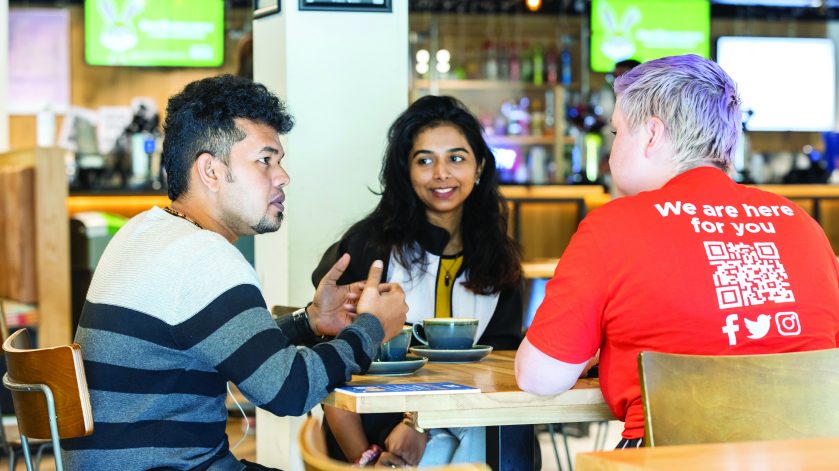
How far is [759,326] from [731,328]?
0.16 feet

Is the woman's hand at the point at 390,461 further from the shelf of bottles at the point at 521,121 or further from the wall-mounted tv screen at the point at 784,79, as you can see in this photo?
the wall-mounted tv screen at the point at 784,79

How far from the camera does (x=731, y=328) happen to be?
5.98 ft

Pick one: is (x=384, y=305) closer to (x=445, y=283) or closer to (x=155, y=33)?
(x=445, y=283)

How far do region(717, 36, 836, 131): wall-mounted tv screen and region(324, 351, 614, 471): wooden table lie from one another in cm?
813

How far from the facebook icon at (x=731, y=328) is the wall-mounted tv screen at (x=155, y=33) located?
7406 mm

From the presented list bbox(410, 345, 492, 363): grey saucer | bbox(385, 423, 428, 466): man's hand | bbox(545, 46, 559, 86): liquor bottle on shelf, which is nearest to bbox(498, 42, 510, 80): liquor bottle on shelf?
bbox(545, 46, 559, 86): liquor bottle on shelf

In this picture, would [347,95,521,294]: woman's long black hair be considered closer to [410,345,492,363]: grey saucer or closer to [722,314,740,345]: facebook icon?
[410,345,492,363]: grey saucer

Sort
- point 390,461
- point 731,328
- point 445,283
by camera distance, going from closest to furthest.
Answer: point 731,328, point 390,461, point 445,283

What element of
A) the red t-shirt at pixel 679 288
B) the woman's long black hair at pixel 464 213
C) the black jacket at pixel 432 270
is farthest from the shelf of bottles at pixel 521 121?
the red t-shirt at pixel 679 288

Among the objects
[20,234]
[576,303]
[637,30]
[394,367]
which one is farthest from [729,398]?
[637,30]

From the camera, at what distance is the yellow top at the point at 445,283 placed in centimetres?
295

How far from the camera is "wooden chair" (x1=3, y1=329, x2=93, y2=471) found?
1.81 metres

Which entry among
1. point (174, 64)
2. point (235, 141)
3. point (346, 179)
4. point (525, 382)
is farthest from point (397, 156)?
point (174, 64)

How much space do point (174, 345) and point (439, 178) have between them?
4.39 ft
